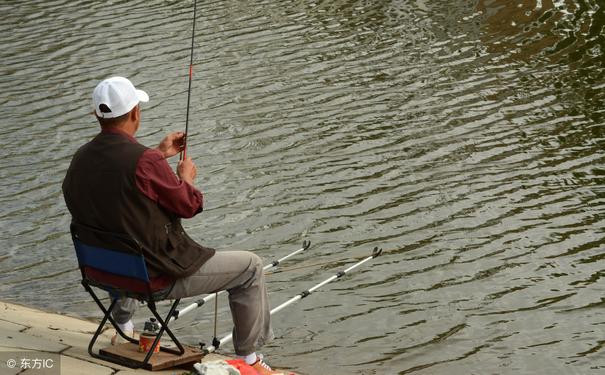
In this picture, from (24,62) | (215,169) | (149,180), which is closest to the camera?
(149,180)

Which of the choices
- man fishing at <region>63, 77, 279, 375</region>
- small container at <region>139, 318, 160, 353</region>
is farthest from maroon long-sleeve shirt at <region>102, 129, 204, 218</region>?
small container at <region>139, 318, 160, 353</region>

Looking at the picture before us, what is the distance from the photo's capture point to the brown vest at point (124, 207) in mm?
5707

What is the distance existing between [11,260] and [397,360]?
3.81 m

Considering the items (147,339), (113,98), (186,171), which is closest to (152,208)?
(186,171)

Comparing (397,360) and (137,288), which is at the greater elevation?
(137,288)

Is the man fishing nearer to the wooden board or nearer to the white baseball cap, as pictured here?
the white baseball cap

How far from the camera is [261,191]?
429 inches

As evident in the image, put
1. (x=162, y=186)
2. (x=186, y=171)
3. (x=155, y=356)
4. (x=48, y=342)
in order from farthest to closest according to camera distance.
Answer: (x=48, y=342) → (x=155, y=356) → (x=186, y=171) → (x=162, y=186)

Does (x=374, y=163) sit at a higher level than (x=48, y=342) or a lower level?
lower

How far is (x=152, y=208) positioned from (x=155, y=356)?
38.8 inches

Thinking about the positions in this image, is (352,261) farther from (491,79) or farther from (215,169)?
(491,79)

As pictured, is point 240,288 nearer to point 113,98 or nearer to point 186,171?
point 186,171

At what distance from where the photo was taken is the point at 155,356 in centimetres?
625

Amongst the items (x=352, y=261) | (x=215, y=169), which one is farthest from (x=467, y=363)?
(x=215, y=169)
